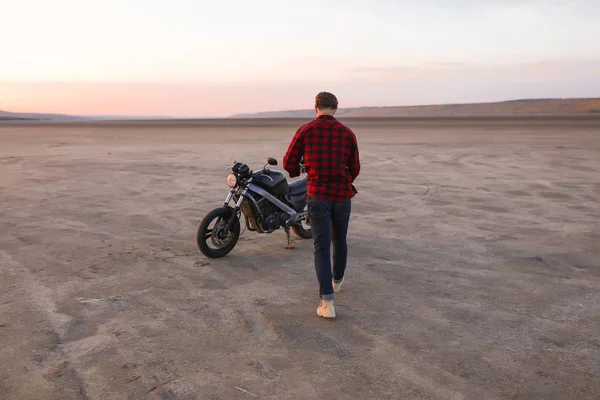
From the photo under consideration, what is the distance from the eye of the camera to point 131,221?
848 cm

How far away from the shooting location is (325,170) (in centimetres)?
443

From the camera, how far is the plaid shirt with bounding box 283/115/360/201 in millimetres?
4422

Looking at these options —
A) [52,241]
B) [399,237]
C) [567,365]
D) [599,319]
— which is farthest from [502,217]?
[52,241]

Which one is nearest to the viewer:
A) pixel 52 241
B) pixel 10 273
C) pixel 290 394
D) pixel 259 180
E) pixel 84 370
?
pixel 290 394

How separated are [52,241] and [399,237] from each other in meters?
4.66

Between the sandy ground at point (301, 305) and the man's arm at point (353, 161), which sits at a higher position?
the man's arm at point (353, 161)

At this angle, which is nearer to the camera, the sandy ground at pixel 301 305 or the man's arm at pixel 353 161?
the sandy ground at pixel 301 305

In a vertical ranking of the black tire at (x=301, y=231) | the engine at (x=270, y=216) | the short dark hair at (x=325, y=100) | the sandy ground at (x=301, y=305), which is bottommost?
the sandy ground at (x=301, y=305)

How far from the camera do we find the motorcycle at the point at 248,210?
21.3ft

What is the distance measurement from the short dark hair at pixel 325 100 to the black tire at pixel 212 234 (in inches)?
99.1

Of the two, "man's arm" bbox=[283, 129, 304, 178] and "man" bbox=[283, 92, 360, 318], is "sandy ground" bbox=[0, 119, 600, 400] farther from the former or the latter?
"man's arm" bbox=[283, 129, 304, 178]

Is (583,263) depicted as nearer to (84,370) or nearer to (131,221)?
(84,370)

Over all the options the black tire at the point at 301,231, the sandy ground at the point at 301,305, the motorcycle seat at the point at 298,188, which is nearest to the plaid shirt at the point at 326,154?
the sandy ground at the point at 301,305

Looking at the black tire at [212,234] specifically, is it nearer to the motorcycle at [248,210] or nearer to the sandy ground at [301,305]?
the motorcycle at [248,210]
